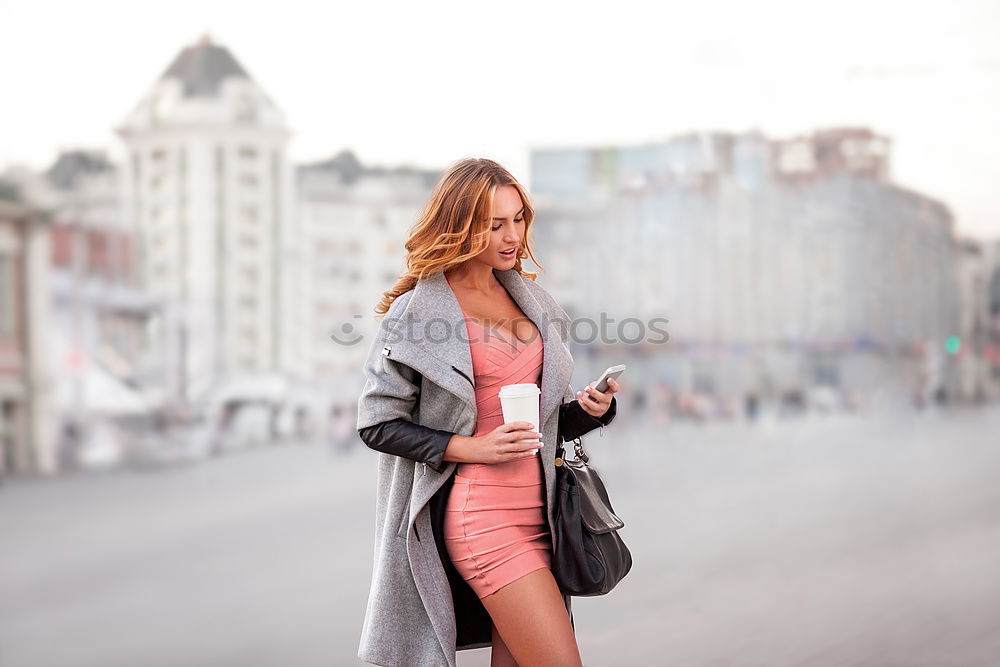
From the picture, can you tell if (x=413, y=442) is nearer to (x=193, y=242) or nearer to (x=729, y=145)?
(x=193, y=242)

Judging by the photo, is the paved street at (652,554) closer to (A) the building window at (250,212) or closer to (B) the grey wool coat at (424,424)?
(A) the building window at (250,212)

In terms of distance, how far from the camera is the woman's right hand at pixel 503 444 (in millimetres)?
1328

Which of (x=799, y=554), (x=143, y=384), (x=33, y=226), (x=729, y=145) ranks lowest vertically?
(x=799, y=554)

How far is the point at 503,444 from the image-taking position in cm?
134

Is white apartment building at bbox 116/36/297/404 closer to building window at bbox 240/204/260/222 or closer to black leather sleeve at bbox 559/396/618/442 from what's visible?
building window at bbox 240/204/260/222

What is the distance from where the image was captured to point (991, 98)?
7.88 meters

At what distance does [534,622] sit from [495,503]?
0.17 metres

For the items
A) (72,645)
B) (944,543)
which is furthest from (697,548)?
(72,645)

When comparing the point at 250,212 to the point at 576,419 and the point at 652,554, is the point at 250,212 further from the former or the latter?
the point at 576,419

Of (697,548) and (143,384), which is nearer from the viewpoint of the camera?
(697,548)

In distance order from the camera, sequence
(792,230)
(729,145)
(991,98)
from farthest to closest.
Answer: (792,230)
(729,145)
(991,98)

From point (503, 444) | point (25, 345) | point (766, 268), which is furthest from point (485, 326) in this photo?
point (766, 268)

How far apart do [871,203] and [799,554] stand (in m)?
4.17

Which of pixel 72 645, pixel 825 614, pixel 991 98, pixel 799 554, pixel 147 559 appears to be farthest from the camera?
pixel 991 98
